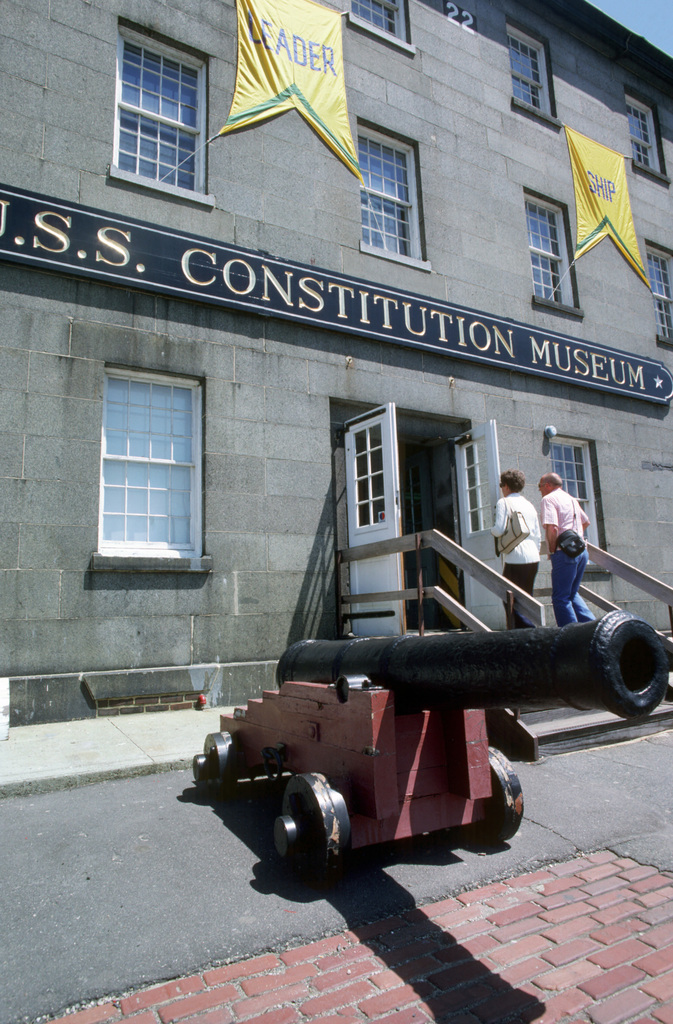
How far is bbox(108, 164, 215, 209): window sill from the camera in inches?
305

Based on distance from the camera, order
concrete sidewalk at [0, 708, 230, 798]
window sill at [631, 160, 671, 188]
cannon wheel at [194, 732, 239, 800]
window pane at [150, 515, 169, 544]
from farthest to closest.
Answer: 1. window sill at [631, 160, 671, 188]
2. window pane at [150, 515, 169, 544]
3. concrete sidewalk at [0, 708, 230, 798]
4. cannon wheel at [194, 732, 239, 800]

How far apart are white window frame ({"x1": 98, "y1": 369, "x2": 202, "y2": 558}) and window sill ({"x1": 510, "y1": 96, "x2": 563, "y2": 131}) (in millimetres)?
8823

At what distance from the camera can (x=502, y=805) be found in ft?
11.6

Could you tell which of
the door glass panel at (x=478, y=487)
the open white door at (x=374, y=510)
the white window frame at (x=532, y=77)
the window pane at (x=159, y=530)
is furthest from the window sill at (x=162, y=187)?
the white window frame at (x=532, y=77)

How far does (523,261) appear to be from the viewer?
11.5 meters

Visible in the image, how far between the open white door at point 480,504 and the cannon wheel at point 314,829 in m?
6.35

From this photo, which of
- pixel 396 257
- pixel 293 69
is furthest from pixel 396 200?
pixel 293 69

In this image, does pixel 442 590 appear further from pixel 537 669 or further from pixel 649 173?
pixel 649 173

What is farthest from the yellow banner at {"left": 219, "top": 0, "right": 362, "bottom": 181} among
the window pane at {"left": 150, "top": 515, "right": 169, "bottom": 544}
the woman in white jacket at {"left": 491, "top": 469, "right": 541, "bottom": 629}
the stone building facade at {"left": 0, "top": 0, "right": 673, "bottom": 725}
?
the woman in white jacket at {"left": 491, "top": 469, "right": 541, "bottom": 629}

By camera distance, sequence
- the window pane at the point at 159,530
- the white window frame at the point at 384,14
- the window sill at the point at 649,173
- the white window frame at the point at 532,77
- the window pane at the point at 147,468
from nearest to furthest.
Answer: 1. the window pane at the point at 147,468
2. the window pane at the point at 159,530
3. the white window frame at the point at 384,14
4. the white window frame at the point at 532,77
5. the window sill at the point at 649,173

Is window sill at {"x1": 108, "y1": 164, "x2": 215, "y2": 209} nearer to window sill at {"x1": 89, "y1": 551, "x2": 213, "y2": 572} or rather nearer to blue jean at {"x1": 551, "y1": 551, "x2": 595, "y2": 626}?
window sill at {"x1": 89, "y1": 551, "x2": 213, "y2": 572}

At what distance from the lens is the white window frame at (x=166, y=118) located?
7.97 meters

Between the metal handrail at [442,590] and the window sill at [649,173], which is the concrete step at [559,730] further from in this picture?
the window sill at [649,173]

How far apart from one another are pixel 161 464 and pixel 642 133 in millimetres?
14004
